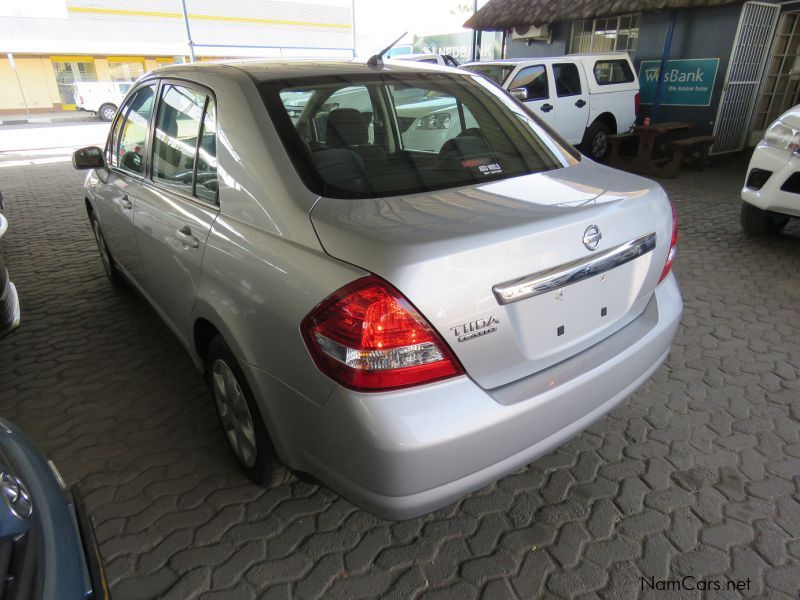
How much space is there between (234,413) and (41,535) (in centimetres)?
102

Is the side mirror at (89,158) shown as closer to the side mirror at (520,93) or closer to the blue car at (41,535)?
the blue car at (41,535)

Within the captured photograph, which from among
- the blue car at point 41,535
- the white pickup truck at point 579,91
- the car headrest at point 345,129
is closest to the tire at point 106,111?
the white pickup truck at point 579,91

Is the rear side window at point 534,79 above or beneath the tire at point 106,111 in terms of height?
above

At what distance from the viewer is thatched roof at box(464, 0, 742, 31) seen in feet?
30.7

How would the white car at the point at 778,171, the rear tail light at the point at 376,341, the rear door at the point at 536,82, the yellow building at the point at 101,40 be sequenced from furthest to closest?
the yellow building at the point at 101,40 → the rear door at the point at 536,82 → the white car at the point at 778,171 → the rear tail light at the point at 376,341

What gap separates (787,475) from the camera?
2328 mm

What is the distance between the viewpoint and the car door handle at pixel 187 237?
7.16ft

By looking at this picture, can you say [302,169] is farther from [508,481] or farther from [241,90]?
[508,481]

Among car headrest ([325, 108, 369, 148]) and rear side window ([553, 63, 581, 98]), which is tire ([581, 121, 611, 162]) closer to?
rear side window ([553, 63, 581, 98])

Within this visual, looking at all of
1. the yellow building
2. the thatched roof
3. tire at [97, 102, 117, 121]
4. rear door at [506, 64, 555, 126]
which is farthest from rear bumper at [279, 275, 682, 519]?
the yellow building

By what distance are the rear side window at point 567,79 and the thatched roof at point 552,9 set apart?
194cm

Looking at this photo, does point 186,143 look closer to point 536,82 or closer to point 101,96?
point 536,82

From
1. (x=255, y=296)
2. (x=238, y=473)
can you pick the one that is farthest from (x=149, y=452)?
(x=255, y=296)

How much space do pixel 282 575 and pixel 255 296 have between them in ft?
3.34
